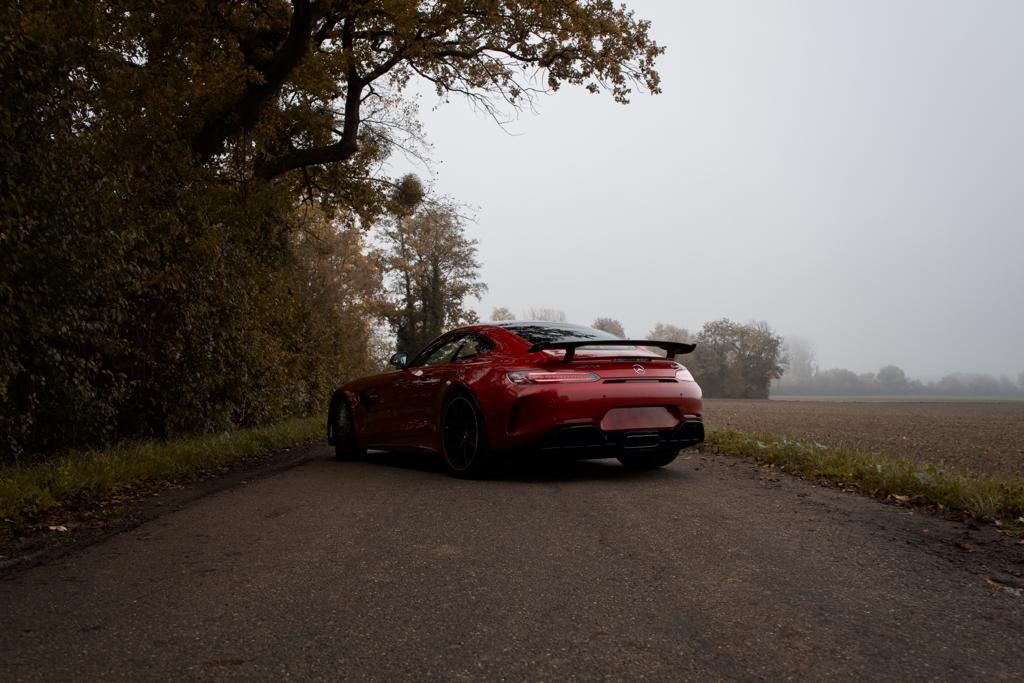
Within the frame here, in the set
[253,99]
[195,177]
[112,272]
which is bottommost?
[112,272]

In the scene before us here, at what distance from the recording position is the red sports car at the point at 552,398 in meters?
6.27

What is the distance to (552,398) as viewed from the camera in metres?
6.24

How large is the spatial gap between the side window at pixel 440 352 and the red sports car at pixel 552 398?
22 millimetres

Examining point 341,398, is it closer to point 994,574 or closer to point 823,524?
point 823,524

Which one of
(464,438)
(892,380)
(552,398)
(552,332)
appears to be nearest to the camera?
(552,398)

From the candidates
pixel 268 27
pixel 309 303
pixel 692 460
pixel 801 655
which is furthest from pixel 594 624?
pixel 309 303

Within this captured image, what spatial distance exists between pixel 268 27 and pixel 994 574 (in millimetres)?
13252

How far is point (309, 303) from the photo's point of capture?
62.1ft

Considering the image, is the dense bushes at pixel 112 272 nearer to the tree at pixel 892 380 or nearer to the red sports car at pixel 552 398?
the red sports car at pixel 552 398

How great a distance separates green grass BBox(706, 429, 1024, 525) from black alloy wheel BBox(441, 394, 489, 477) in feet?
10.4

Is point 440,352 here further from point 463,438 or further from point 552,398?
point 552,398

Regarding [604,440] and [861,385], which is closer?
[604,440]

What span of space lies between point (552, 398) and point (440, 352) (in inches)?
75.7

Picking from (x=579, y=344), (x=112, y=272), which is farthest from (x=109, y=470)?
(x=579, y=344)
